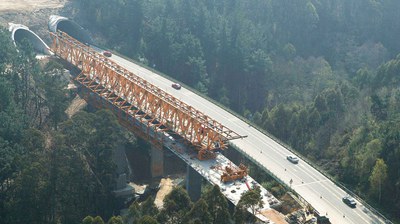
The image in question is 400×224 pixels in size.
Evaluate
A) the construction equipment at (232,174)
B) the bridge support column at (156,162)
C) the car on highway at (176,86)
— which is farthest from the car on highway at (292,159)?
the car on highway at (176,86)

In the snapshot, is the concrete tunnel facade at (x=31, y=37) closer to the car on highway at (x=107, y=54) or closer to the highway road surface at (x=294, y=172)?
the car on highway at (x=107, y=54)

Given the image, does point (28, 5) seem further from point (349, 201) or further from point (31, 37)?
point (349, 201)

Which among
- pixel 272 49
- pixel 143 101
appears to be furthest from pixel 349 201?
pixel 272 49

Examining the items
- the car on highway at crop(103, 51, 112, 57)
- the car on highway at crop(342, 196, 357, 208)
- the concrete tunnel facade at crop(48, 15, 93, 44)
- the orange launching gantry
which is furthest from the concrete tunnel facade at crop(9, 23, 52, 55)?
the car on highway at crop(342, 196, 357, 208)

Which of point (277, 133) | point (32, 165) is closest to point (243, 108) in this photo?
point (277, 133)

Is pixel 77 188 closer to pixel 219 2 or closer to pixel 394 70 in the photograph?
pixel 394 70

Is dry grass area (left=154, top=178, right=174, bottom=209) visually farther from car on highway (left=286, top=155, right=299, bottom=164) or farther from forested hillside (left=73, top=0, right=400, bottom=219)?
forested hillside (left=73, top=0, right=400, bottom=219)

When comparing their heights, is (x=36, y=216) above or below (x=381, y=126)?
below
